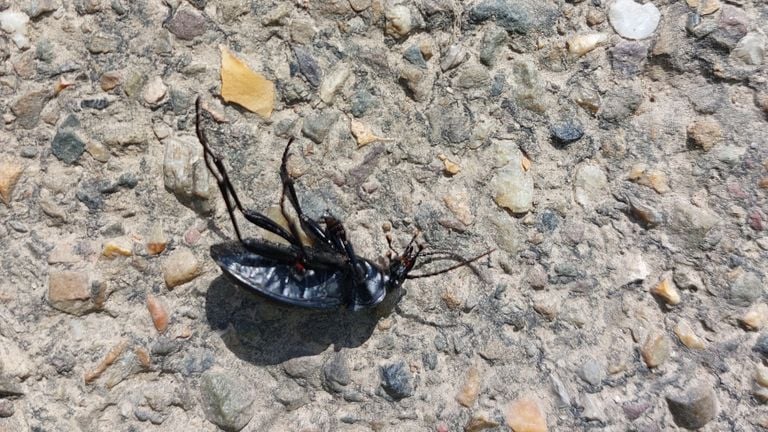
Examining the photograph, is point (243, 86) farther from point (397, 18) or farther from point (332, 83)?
point (397, 18)

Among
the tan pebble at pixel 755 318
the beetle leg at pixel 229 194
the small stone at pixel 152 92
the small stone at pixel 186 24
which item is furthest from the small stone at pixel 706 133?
the small stone at pixel 152 92

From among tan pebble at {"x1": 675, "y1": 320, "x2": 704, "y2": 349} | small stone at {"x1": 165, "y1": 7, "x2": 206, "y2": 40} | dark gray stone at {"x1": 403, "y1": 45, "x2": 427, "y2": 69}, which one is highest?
dark gray stone at {"x1": 403, "y1": 45, "x2": 427, "y2": 69}

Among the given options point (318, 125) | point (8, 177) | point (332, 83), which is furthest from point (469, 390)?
point (8, 177)

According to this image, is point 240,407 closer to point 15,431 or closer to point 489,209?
point 15,431

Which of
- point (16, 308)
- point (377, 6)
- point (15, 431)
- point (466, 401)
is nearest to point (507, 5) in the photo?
point (377, 6)

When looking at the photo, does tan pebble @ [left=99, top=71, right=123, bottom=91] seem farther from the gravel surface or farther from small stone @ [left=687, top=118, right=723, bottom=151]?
small stone @ [left=687, top=118, right=723, bottom=151]

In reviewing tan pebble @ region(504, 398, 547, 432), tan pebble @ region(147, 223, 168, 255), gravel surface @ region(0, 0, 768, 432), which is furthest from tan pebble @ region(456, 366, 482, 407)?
tan pebble @ region(147, 223, 168, 255)
